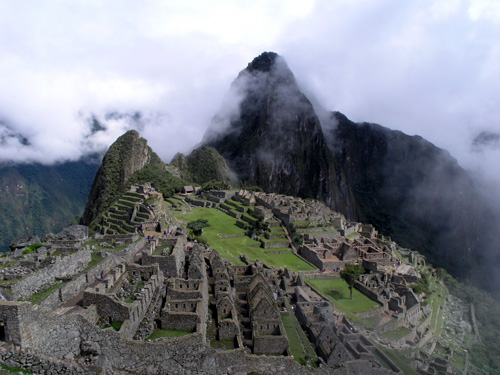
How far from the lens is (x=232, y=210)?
58.4 meters

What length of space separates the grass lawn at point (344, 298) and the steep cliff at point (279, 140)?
129500 mm

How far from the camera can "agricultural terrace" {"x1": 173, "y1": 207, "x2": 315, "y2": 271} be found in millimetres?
34750

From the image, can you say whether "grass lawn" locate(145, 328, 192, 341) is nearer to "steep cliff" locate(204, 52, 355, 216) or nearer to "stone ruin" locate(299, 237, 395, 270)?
"stone ruin" locate(299, 237, 395, 270)

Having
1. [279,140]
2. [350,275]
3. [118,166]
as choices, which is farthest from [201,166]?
[350,275]

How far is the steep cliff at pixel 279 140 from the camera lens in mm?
171250

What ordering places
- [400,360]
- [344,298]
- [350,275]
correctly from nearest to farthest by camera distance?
[400,360]
[344,298]
[350,275]

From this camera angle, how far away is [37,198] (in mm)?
40531

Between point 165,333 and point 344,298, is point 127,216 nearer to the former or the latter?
point 344,298

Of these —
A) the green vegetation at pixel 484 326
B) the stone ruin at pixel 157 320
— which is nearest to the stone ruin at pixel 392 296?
the green vegetation at pixel 484 326

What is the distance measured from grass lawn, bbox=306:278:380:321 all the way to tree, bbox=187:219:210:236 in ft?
46.0

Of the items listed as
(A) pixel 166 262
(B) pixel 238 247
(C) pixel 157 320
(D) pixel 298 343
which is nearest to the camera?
(C) pixel 157 320

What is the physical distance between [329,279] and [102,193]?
58088 mm

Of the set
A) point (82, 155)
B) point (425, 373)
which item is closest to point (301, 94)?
point (82, 155)

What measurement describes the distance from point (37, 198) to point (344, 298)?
33584 millimetres
